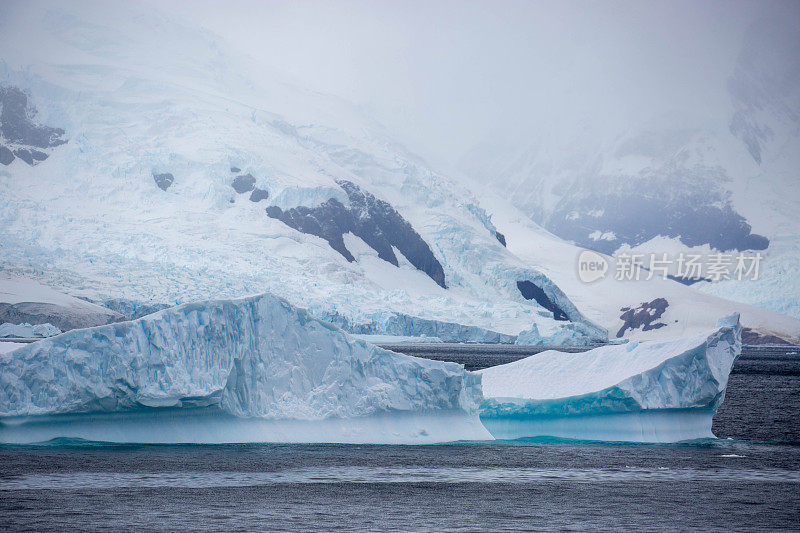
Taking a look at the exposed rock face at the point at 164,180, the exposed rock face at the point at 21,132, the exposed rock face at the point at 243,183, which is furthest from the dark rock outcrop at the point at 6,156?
the exposed rock face at the point at 243,183

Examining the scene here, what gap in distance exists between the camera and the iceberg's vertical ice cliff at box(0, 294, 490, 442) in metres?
21.2

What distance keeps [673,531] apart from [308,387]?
10.4 meters

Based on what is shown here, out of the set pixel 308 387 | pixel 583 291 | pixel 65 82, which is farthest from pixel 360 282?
pixel 308 387

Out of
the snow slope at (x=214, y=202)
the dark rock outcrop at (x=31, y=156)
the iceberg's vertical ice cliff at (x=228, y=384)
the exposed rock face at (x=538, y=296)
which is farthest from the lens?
the exposed rock face at (x=538, y=296)

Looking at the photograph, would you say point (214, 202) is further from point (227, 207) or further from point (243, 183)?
point (243, 183)

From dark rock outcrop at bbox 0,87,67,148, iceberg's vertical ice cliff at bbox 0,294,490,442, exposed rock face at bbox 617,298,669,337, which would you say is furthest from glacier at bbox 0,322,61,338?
exposed rock face at bbox 617,298,669,337

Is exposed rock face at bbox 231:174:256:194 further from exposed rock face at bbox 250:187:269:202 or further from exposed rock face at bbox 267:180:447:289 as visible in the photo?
exposed rock face at bbox 267:180:447:289

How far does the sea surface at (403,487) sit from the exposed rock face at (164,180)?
7789cm

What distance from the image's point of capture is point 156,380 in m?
21.4

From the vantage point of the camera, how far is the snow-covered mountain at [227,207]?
78188 millimetres

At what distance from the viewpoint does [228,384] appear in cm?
2203

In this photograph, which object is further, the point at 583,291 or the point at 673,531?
the point at 583,291

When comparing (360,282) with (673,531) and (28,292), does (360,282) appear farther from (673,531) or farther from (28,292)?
(673,531)

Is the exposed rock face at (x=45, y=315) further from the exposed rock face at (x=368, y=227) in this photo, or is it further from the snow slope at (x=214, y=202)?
the exposed rock face at (x=368, y=227)
